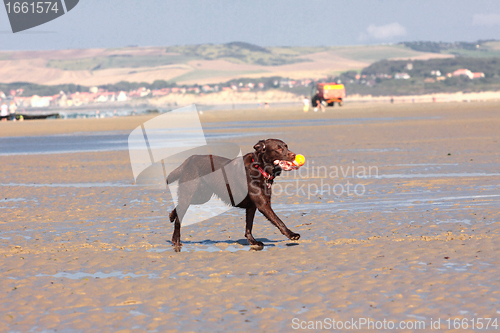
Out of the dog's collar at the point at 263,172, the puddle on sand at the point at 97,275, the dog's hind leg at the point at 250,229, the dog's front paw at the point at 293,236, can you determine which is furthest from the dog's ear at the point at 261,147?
the puddle on sand at the point at 97,275

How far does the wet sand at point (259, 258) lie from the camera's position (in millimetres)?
6488

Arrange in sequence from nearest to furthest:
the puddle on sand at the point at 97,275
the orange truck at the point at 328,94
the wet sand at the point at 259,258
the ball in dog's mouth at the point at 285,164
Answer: the wet sand at the point at 259,258 → the puddle on sand at the point at 97,275 → the ball in dog's mouth at the point at 285,164 → the orange truck at the point at 328,94

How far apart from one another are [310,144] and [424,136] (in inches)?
216

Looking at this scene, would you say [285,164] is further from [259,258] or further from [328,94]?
[328,94]

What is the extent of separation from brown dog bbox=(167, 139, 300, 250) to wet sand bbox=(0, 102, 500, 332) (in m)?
0.37

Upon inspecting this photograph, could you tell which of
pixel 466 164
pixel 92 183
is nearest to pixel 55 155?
pixel 92 183

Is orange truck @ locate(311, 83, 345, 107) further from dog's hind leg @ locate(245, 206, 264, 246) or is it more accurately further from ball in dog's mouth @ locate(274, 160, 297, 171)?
ball in dog's mouth @ locate(274, 160, 297, 171)

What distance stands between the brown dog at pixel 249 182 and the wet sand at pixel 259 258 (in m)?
0.37

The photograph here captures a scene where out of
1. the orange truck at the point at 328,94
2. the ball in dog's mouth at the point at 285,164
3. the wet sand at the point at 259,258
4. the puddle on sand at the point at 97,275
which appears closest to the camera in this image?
the wet sand at the point at 259,258

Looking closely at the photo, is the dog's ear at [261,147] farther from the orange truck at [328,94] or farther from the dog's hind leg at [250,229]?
the orange truck at [328,94]

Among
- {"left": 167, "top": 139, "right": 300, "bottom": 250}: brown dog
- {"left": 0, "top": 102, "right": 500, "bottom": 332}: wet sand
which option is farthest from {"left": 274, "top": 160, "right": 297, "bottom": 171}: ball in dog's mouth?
{"left": 0, "top": 102, "right": 500, "bottom": 332}: wet sand

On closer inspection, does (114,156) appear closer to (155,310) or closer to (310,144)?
(310,144)

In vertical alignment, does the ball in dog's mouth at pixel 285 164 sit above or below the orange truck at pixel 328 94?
above

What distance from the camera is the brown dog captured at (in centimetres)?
944
